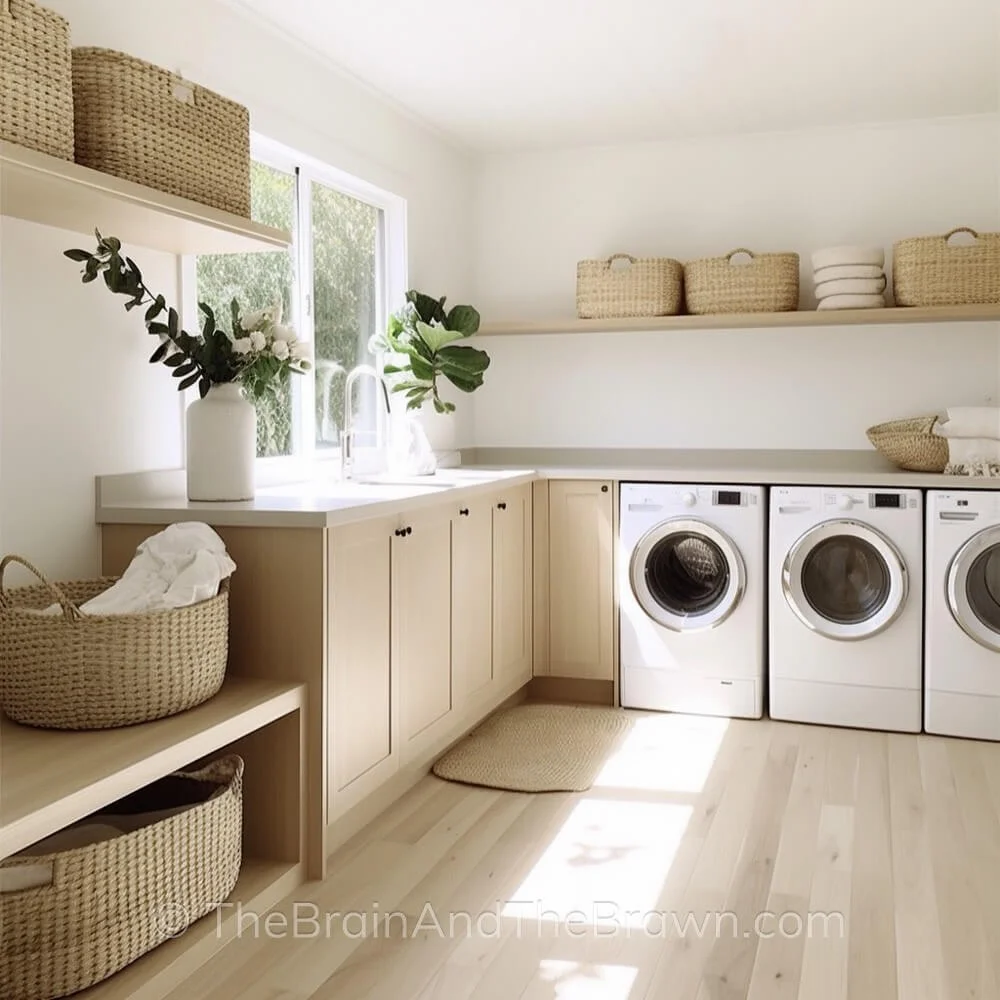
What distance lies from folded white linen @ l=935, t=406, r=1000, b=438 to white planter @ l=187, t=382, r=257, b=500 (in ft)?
8.36

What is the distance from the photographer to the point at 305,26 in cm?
337

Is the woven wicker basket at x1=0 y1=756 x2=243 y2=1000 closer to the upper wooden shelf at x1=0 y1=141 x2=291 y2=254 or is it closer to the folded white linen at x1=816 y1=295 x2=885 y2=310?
the upper wooden shelf at x1=0 y1=141 x2=291 y2=254

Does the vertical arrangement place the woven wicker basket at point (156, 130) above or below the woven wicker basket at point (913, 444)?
above

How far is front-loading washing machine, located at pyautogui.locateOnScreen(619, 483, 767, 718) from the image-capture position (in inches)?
157

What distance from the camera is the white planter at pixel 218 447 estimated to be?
284 cm

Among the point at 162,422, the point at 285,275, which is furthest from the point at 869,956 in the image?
the point at 285,275

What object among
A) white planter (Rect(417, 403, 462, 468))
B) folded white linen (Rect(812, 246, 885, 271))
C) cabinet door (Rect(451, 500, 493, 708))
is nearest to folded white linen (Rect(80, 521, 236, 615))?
cabinet door (Rect(451, 500, 493, 708))

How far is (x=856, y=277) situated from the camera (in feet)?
13.8

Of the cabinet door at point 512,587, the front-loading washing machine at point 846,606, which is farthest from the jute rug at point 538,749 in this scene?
the front-loading washing machine at point 846,606

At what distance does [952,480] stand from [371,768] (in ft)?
7.43

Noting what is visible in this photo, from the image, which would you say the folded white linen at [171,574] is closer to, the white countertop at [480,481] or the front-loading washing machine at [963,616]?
the white countertop at [480,481]

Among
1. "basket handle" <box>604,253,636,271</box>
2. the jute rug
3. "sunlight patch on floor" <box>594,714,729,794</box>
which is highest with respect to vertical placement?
"basket handle" <box>604,253,636,271</box>

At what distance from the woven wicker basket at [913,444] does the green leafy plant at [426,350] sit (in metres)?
1.55

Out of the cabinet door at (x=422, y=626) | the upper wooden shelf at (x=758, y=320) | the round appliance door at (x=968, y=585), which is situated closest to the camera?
the cabinet door at (x=422, y=626)
